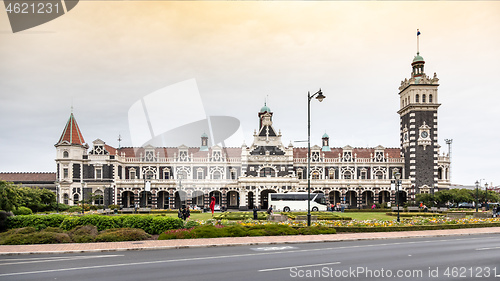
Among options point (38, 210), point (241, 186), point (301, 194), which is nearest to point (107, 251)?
point (38, 210)

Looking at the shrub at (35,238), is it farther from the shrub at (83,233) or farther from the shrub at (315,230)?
the shrub at (315,230)

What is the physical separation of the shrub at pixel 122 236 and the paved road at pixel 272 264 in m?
4.19

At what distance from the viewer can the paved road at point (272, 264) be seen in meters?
13.5

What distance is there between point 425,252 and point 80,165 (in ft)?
215

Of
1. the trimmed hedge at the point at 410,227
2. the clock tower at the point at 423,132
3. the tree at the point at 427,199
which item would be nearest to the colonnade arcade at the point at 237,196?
the clock tower at the point at 423,132

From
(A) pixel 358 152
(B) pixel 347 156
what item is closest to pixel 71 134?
(B) pixel 347 156

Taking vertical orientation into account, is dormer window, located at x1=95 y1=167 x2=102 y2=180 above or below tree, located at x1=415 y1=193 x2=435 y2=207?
above

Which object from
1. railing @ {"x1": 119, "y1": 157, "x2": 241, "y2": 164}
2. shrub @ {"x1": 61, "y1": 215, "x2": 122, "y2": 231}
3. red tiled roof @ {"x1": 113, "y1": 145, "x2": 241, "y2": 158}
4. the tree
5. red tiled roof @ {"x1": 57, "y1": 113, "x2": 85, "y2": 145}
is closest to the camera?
shrub @ {"x1": 61, "y1": 215, "x2": 122, "y2": 231}

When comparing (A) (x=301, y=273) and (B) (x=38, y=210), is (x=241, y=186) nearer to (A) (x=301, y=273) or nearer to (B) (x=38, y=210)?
(B) (x=38, y=210)

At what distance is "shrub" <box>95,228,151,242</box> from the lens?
23.2 meters

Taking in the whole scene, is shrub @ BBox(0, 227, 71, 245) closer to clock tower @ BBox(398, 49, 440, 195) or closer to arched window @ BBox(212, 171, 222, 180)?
arched window @ BBox(212, 171, 222, 180)

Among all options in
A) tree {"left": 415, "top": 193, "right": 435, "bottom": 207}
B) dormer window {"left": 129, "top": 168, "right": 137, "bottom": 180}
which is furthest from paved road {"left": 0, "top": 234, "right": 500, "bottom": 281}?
dormer window {"left": 129, "top": 168, "right": 137, "bottom": 180}

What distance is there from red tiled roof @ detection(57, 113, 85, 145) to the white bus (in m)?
37.5

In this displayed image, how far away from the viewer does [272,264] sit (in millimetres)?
15562
